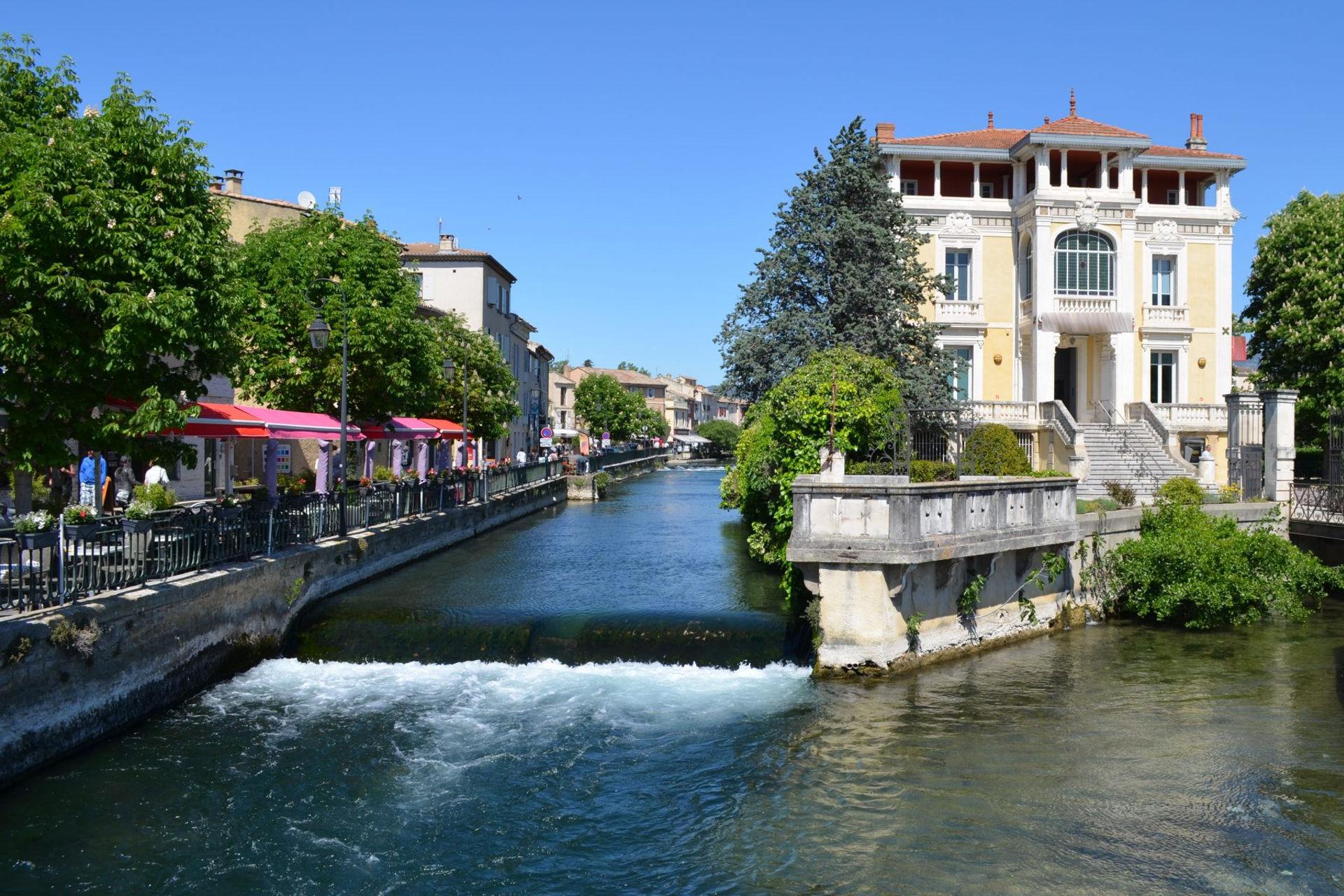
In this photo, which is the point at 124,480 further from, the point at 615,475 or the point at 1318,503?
the point at 615,475

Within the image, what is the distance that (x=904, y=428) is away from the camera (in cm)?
2064

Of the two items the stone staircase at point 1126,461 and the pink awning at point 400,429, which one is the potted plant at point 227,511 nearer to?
the pink awning at point 400,429

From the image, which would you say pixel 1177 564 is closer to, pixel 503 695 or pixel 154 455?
pixel 503 695

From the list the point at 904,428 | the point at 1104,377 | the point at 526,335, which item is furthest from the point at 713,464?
the point at 904,428

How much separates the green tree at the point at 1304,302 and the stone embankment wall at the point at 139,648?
2745 cm

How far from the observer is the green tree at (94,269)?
47.5 feet

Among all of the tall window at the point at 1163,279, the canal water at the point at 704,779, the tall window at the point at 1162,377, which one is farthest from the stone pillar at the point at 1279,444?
the tall window at the point at 1163,279

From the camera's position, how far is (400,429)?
33.2m

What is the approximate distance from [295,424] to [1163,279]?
Answer: 30.8 metres

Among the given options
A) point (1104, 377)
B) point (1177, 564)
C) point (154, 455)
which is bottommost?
point (1177, 564)

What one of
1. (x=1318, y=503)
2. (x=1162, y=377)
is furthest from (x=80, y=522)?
(x=1162, y=377)

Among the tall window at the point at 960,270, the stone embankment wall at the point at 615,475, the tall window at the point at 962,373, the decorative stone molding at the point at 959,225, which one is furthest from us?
the stone embankment wall at the point at 615,475

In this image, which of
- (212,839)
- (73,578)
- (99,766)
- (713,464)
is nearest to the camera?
(212,839)

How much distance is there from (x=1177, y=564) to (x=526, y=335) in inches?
2473
